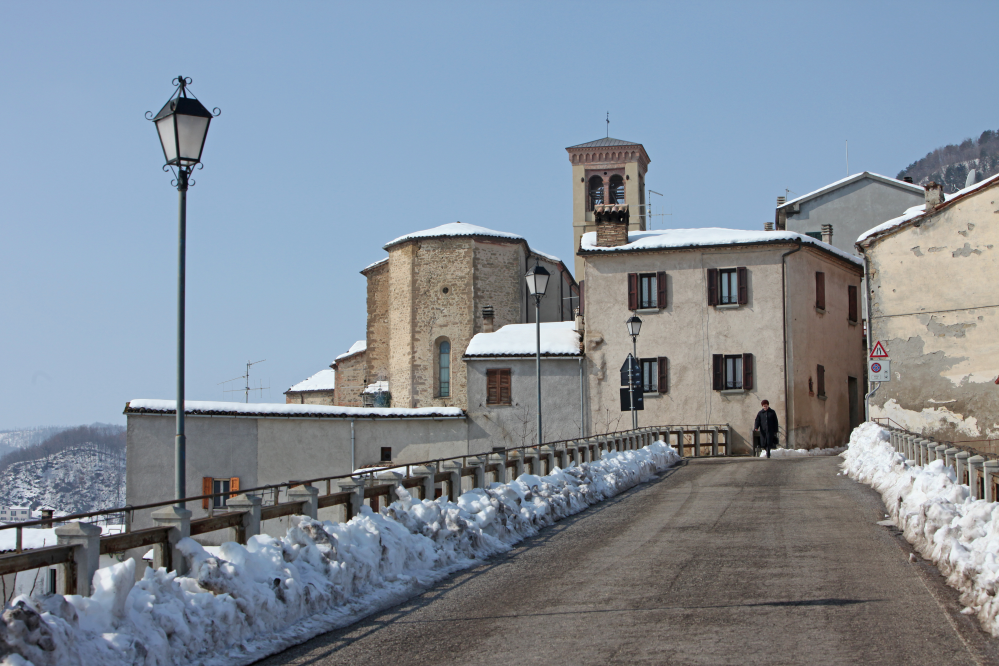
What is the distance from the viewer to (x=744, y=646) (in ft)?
22.9

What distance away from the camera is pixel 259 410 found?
37.1 m

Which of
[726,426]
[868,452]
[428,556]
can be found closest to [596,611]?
[428,556]

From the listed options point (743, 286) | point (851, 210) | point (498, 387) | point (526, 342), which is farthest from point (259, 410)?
point (851, 210)

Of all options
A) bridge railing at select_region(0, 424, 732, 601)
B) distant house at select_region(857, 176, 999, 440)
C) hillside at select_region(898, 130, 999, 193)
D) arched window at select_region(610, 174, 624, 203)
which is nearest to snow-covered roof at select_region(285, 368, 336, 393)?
arched window at select_region(610, 174, 624, 203)

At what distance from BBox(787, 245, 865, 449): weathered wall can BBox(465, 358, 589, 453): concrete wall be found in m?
8.19

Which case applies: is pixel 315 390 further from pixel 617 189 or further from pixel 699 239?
pixel 699 239

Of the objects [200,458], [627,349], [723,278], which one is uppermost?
[723,278]

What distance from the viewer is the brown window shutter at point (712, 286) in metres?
37.9

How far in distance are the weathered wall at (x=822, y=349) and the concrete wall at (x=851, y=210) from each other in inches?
191

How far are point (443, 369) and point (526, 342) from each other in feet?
31.3

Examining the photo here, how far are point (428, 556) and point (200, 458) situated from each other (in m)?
28.0

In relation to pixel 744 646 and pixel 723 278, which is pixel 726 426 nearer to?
pixel 723 278

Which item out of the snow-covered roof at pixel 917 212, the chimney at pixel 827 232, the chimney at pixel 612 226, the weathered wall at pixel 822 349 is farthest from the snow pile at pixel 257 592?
the chimney at pixel 827 232

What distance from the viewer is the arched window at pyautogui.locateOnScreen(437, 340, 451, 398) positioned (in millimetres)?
49125
